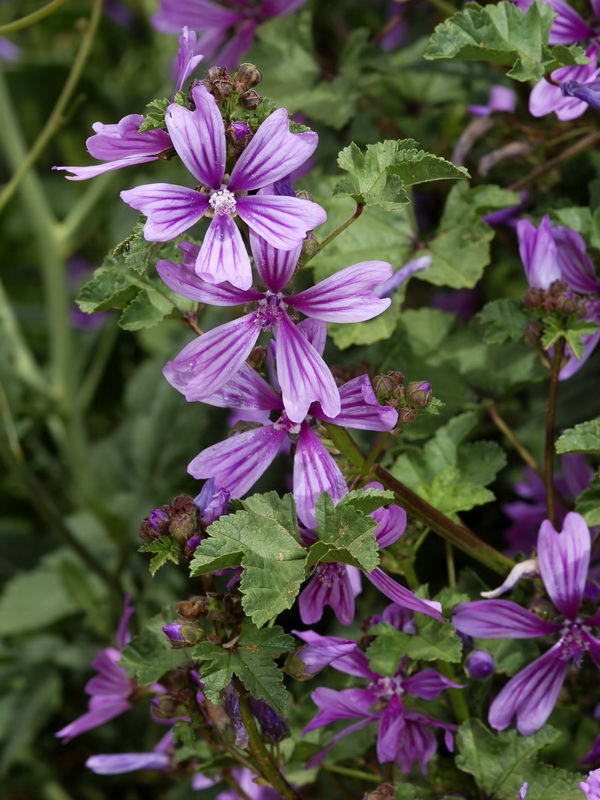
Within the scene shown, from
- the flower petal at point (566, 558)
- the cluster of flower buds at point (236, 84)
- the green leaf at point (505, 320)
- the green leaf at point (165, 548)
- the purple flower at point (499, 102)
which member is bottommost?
the flower petal at point (566, 558)

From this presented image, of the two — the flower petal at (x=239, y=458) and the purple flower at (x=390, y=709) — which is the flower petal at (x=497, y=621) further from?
the flower petal at (x=239, y=458)

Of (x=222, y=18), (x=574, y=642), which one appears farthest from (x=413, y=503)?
(x=222, y=18)

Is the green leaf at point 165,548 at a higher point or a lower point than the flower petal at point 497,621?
higher

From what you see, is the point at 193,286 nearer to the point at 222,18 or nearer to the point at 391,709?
the point at 391,709

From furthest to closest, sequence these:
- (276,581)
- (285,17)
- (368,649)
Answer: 1. (285,17)
2. (368,649)
3. (276,581)

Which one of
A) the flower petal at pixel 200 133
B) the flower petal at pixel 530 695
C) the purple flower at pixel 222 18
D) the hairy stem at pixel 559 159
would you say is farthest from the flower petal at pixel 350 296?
the purple flower at pixel 222 18

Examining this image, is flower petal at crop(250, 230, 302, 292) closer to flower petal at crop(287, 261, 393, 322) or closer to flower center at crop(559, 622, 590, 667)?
flower petal at crop(287, 261, 393, 322)

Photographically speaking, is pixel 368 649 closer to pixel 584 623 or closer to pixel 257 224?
pixel 584 623

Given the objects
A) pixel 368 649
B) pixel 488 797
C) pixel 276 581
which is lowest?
pixel 488 797

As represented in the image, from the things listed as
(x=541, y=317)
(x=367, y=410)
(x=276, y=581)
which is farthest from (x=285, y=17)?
(x=276, y=581)
